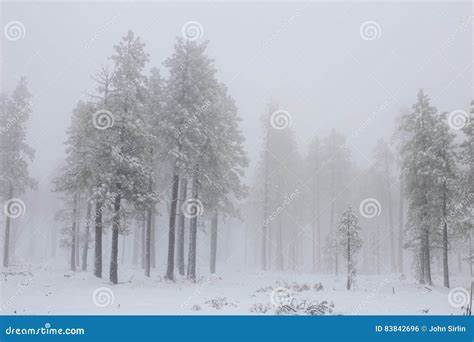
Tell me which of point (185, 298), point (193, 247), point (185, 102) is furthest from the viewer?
point (193, 247)

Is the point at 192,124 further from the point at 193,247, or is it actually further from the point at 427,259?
the point at 427,259

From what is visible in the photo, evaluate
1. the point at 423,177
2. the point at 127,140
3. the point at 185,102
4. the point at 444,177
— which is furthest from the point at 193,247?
the point at 444,177

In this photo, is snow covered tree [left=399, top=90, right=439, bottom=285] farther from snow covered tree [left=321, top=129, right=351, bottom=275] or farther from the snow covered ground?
snow covered tree [left=321, top=129, right=351, bottom=275]

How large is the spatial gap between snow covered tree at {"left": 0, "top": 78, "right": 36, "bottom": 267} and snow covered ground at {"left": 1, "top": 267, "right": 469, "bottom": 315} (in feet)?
28.0

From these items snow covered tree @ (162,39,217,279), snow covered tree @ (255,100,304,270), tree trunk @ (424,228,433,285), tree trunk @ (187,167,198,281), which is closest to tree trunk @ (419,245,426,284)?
tree trunk @ (424,228,433,285)

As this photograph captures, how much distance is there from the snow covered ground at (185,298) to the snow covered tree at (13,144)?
28.0 feet

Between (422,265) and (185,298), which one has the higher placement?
(422,265)

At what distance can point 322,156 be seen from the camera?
46438 mm

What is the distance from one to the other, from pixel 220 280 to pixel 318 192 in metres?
23.8

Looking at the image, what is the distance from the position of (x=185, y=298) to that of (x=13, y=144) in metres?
20.0

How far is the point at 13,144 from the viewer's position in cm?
2950

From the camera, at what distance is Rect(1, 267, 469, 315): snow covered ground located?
46.4 ft
